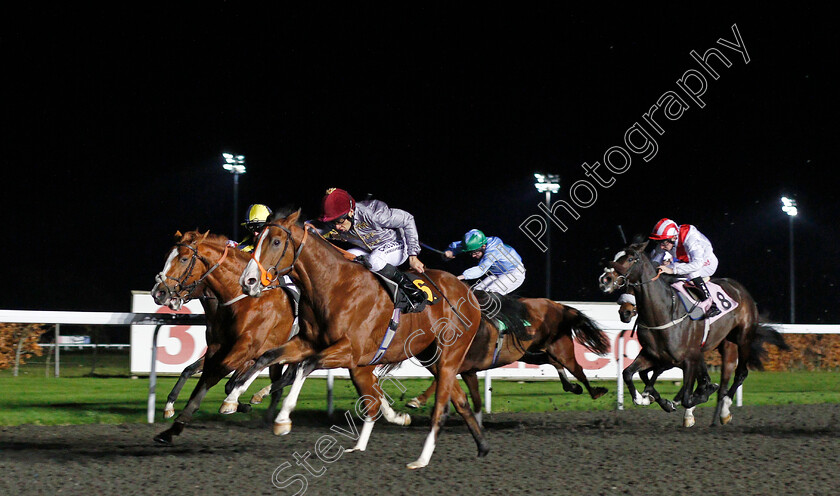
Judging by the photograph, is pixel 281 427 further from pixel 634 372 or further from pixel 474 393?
pixel 634 372

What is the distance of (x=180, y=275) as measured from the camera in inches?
239

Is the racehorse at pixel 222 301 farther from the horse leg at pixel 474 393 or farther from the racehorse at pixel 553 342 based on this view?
the racehorse at pixel 553 342

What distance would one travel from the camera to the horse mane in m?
6.77

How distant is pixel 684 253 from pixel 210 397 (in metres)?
5.62

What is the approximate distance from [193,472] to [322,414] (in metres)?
3.47

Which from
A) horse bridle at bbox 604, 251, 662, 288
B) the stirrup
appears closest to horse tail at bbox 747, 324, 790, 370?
the stirrup

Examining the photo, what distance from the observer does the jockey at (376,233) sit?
5258 mm

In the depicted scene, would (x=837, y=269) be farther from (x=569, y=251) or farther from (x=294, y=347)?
A: (x=294, y=347)

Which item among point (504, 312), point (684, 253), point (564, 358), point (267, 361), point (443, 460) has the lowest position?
point (443, 460)

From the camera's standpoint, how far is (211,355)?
6.07 meters

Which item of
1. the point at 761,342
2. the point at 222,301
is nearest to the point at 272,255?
the point at 222,301

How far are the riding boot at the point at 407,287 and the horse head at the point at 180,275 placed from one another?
5.51 ft

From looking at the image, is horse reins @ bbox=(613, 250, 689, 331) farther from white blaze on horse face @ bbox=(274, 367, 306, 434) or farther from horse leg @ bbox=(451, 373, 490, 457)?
Result: white blaze on horse face @ bbox=(274, 367, 306, 434)

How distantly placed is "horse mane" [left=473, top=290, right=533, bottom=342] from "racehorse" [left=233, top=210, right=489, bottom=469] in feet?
4.52
